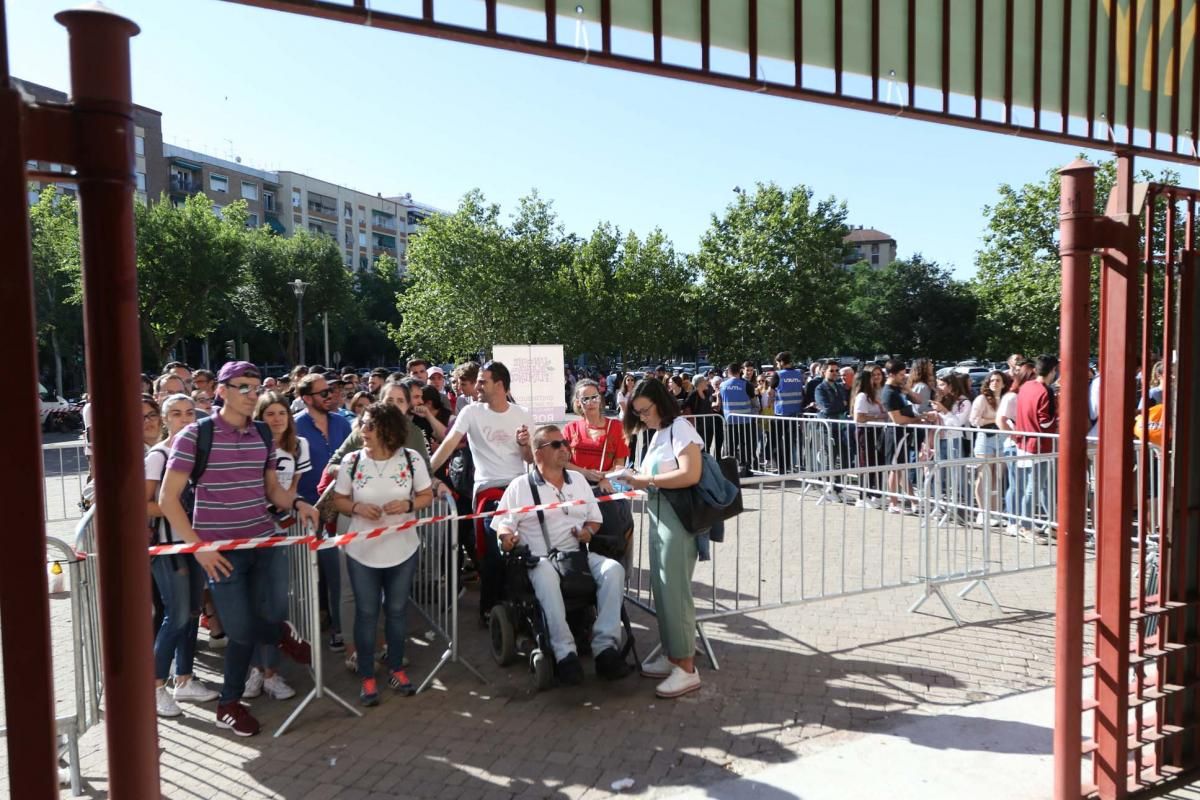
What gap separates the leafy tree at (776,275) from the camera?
42.8 metres

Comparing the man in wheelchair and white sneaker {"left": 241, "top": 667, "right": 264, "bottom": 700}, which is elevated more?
the man in wheelchair

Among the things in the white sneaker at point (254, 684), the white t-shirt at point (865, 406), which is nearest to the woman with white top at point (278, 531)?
the white sneaker at point (254, 684)

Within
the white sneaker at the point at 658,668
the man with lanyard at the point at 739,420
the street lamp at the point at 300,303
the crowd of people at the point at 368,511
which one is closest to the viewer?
the crowd of people at the point at 368,511

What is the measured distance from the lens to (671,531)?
495cm

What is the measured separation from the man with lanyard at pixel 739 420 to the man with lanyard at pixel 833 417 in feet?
3.86

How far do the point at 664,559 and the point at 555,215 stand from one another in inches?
1680

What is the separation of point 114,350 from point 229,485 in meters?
3.20

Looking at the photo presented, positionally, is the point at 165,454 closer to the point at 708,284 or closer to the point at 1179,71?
the point at 1179,71

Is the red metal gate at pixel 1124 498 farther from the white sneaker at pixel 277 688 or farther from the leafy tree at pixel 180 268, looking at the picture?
the leafy tree at pixel 180 268

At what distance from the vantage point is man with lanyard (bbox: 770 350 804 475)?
12.4 meters

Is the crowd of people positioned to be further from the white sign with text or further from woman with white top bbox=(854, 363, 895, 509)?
woman with white top bbox=(854, 363, 895, 509)

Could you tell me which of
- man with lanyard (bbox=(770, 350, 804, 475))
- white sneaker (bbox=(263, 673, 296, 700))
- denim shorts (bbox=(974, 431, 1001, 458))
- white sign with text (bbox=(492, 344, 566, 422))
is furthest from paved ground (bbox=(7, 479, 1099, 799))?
man with lanyard (bbox=(770, 350, 804, 475))

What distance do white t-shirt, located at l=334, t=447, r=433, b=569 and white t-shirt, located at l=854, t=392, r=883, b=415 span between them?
25.2ft

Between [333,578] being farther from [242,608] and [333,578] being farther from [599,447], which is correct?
[599,447]
